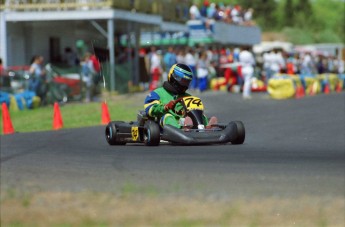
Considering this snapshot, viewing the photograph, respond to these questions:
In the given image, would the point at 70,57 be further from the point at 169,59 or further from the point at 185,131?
the point at 185,131

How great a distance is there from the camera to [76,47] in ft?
136

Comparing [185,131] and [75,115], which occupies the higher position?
[185,131]

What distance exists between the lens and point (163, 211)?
793cm

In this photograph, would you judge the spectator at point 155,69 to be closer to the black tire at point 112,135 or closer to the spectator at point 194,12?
the spectator at point 194,12

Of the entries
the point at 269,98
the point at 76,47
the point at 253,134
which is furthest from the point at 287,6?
the point at 253,134

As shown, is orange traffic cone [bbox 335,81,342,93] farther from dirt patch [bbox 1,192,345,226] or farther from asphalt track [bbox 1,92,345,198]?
dirt patch [bbox 1,192,345,226]

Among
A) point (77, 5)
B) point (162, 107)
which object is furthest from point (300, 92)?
point (162, 107)

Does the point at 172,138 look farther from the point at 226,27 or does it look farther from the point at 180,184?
the point at 226,27

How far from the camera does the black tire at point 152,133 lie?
44.3ft

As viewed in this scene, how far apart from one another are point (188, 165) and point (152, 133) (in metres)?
2.54

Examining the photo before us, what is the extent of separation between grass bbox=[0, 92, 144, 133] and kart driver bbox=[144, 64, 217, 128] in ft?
26.3

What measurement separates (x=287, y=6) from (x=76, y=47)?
81.4 metres

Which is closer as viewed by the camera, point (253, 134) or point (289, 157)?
point (289, 157)

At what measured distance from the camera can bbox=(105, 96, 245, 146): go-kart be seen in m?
13.2
